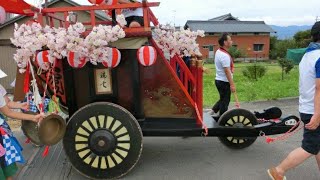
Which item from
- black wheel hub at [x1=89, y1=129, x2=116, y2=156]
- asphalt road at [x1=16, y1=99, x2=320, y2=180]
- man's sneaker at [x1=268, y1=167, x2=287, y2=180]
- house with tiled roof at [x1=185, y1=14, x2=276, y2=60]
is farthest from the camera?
house with tiled roof at [x1=185, y1=14, x2=276, y2=60]

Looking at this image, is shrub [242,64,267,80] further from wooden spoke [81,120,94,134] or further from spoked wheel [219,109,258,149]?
wooden spoke [81,120,94,134]

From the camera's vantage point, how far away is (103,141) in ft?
13.0

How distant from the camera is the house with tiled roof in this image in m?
41.9

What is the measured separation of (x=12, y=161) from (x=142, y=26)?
198 centimetres

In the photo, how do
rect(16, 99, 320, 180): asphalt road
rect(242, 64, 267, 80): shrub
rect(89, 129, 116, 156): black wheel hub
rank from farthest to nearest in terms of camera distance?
rect(242, 64, 267, 80): shrub, rect(16, 99, 320, 180): asphalt road, rect(89, 129, 116, 156): black wheel hub

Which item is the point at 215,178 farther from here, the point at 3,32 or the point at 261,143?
the point at 3,32

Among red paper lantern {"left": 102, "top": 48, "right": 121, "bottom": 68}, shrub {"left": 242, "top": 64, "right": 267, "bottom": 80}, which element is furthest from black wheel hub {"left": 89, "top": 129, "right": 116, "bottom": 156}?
shrub {"left": 242, "top": 64, "right": 267, "bottom": 80}

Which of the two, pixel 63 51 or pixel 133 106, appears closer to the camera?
pixel 63 51

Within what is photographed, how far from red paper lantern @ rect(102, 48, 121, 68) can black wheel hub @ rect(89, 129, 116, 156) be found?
0.72 metres

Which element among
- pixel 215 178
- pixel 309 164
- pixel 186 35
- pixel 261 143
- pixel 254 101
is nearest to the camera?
pixel 215 178

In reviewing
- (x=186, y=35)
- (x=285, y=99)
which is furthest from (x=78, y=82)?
(x=285, y=99)

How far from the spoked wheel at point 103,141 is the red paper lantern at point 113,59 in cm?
45

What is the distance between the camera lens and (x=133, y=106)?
434cm

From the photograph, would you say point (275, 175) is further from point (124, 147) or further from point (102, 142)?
point (102, 142)
